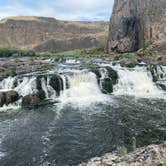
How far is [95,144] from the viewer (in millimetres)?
18234

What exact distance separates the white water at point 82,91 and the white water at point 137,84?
232 centimetres

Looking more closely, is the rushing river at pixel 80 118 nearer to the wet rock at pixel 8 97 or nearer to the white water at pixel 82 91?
the white water at pixel 82 91

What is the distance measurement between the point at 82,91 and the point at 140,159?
62.8 ft

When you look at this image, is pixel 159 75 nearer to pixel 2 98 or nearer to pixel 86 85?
pixel 86 85

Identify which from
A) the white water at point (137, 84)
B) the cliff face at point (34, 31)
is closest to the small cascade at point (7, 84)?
the white water at point (137, 84)

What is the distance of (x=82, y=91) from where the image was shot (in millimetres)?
32188

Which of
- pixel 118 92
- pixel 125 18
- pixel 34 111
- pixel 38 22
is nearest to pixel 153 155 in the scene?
pixel 34 111

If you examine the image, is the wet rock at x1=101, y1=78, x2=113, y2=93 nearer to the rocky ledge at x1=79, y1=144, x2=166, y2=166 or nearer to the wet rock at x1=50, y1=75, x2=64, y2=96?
the wet rock at x1=50, y1=75, x2=64, y2=96

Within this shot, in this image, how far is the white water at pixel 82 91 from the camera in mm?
29656

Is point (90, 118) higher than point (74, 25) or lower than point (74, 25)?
lower

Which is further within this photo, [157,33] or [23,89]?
[157,33]

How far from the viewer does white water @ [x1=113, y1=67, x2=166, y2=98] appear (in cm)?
3253

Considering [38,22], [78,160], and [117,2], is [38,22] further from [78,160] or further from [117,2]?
[78,160]

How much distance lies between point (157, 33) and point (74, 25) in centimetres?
12836
